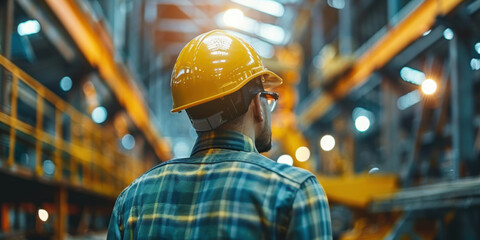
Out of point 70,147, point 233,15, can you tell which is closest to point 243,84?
point 70,147

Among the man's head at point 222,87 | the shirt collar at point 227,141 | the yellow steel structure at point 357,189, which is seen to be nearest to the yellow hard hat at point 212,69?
the man's head at point 222,87

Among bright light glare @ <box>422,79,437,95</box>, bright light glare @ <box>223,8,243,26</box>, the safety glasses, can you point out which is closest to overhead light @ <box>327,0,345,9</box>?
bright light glare @ <box>223,8,243,26</box>

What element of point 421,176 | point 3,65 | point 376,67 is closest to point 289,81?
point 376,67

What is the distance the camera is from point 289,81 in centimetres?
1758

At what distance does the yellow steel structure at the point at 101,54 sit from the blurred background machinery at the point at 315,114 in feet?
0.16

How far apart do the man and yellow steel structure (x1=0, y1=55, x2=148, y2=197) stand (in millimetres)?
4927

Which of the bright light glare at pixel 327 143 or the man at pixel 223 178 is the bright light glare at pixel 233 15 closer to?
the bright light glare at pixel 327 143

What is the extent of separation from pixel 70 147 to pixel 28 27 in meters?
2.48

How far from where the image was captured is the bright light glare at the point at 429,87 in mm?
10531

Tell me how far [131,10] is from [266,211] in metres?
20.5

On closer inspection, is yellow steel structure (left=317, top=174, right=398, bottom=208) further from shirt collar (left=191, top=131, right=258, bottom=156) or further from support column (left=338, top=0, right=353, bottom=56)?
shirt collar (left=191, top=131, right=258, bottom=156)

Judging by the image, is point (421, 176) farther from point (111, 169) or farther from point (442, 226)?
point (111, 169)

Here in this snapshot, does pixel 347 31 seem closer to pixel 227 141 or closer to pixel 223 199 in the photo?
pixel 227 141

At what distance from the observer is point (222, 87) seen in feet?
6.30
